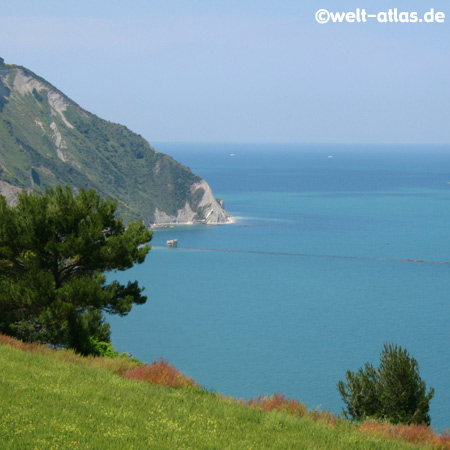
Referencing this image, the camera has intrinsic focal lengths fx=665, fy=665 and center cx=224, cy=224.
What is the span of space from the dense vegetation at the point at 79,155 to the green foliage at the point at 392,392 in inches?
3520

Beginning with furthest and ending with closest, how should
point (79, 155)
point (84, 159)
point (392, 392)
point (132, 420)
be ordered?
point (84, 159), point (79, 155), point (392, 392), point (132, 420)

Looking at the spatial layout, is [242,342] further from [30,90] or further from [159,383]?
[30,90]

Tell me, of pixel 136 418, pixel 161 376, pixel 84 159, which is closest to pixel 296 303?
pixel 161 376

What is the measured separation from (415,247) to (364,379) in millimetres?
75613

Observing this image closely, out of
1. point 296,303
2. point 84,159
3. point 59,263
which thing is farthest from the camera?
point 84,159

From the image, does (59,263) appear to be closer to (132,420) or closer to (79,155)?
(132,420)

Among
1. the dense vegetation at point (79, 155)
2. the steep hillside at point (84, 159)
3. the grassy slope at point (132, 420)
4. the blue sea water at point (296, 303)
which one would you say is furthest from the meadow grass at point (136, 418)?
the steep hillside at point (84, 159)

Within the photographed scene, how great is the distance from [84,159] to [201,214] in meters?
27.3

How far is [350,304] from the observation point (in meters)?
64.6

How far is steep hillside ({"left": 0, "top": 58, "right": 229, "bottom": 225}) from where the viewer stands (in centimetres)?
11688

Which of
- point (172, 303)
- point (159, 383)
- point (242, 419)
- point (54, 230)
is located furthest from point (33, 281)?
point (172, 303)

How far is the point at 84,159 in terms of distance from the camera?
440 feet

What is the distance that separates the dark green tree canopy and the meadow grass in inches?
266

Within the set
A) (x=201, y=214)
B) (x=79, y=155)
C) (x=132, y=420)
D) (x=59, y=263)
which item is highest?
(x=79, y=155)
